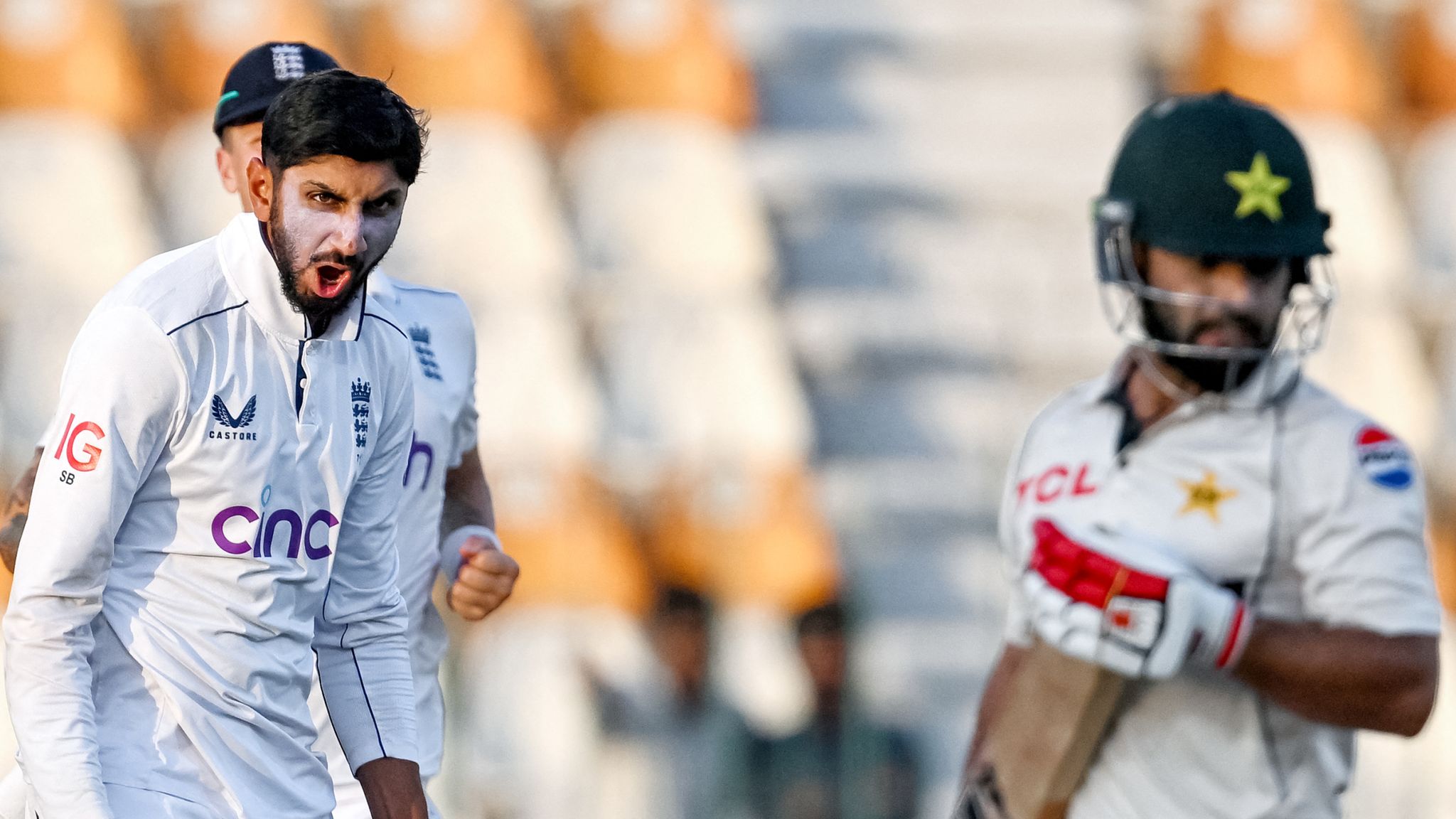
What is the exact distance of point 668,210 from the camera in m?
7.21

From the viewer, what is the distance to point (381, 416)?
233 cm

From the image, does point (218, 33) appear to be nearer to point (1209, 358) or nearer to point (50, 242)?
A: point (50, 242)

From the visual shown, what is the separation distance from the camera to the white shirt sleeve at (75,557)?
1.98 meters

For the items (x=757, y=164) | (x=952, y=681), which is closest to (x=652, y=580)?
(x=952, y=681)

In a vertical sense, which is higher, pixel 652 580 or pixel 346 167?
pixel 346 167

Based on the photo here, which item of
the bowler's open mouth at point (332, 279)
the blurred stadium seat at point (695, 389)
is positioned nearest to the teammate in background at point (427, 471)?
the bowler's open mouth at point (332, 279)

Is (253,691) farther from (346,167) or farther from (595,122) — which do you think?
(595,122)

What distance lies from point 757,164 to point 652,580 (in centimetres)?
180

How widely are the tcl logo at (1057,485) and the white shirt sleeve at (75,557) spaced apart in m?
1.36

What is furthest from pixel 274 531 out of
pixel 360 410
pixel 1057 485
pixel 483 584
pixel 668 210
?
→ pixel 668 210

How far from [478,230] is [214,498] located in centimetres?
506

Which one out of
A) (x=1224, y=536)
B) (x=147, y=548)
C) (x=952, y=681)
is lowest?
(x=952, y=681)

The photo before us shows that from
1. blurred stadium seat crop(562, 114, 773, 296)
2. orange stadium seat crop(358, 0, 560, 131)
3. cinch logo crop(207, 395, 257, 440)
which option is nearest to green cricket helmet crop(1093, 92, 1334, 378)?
cinch logo crop(207, 395, 257, 440)

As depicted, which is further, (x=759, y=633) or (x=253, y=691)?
(x=759, y=633)
